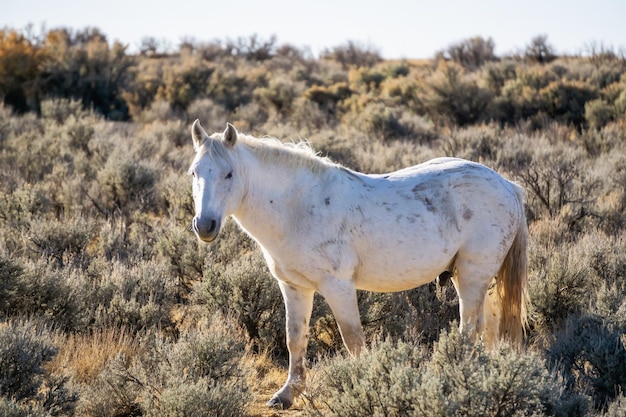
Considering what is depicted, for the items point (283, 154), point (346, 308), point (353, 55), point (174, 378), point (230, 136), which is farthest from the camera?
point (353, 55)

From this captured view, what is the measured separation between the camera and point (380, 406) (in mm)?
3264

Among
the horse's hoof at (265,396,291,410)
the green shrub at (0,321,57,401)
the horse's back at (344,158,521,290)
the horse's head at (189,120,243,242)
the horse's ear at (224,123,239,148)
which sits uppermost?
the horse's ear at (224,123,239,148)

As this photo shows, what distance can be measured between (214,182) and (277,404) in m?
1.70

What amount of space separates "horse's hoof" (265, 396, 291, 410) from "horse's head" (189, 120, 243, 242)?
4.66 ft

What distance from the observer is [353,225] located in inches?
174

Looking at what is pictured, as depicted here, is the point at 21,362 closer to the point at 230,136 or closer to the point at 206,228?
the point at 206,228

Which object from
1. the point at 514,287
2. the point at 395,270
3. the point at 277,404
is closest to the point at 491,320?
the point at 514,287

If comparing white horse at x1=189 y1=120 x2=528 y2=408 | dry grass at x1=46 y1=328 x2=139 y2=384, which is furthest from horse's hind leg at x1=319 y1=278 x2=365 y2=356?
dry grass at x1=46 y1=328 x2=139 y2=384

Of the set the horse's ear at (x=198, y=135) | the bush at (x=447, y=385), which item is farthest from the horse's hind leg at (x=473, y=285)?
the horse's ear at (x=198, y=135)

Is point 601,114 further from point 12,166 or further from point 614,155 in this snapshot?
point 12,166

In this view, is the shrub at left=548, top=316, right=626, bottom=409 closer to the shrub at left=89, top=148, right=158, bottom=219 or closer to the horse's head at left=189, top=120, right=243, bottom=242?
the horse's head at left=189, top=120, right=243, bottom=242

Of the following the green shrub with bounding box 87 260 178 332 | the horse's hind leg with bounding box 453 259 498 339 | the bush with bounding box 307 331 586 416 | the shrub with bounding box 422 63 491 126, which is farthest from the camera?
the shrub with bounding box 422 63 491 126

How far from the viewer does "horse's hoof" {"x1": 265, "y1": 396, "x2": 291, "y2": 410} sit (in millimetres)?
4535

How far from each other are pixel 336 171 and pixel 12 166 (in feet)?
30.0
